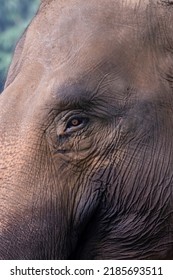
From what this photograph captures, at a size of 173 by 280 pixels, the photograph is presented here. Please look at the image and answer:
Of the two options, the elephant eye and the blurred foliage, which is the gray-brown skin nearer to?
the elephant eye

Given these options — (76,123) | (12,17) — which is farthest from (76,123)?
(12,17)

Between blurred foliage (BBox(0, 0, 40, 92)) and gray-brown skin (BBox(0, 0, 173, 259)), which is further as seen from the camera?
blurred foliage (BBox(0, 0, 40, 92))

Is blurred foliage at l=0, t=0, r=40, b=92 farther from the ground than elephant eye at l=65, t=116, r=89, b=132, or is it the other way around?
blurred foliage at l=0, t=0, r=40, b=92

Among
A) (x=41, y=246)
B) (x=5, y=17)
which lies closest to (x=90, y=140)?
(x=41, y=246)

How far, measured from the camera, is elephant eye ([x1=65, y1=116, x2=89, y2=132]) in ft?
10.2

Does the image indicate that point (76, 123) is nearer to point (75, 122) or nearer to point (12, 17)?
point (75, 122)

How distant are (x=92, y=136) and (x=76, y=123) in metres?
0.06

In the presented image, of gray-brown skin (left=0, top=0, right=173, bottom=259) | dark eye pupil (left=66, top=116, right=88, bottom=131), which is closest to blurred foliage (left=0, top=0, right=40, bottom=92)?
gray-brown skin (left=0, top=0, right=173, bottom=259)

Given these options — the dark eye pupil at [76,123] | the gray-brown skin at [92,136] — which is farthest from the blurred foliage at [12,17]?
the dark eye pupil at [76,123]

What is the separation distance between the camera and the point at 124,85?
3135 millimetres

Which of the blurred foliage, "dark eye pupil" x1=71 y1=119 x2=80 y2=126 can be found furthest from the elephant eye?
the blurred foliage

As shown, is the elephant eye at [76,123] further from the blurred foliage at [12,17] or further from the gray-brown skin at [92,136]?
the blurred foliage at [12,17]
